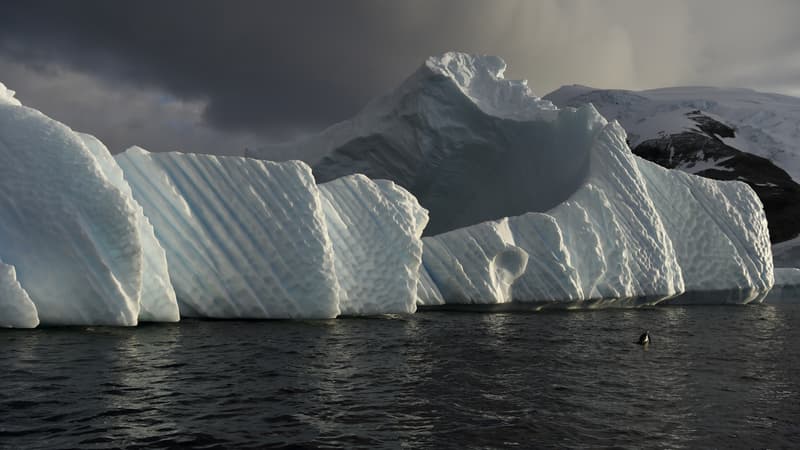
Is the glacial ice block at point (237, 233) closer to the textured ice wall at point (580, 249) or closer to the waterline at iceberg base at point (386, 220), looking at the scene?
the waterline at iceberg base at point (386, 220)

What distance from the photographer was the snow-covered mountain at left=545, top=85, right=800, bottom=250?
64.7 meters

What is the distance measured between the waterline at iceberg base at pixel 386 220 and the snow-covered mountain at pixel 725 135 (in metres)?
41.5

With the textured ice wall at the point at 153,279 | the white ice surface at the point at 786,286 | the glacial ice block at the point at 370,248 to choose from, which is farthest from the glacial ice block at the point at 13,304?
the white ice surface at the point at 786,286

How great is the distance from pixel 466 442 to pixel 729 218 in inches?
809

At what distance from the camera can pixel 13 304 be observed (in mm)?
9812

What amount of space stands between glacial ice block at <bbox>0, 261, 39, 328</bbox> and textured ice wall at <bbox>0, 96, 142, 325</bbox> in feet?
1.21

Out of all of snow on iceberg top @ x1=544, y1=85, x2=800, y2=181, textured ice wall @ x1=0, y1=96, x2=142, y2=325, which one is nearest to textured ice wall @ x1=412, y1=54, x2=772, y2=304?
textured ice wall @ x1=0, y1=96, x2=142, y2=325

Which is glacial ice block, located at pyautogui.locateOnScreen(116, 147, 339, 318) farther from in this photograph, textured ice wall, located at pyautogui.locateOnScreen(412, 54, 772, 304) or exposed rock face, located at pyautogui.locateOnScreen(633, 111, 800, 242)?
exposed rock face, located at pyautogui.locateOnScreen(633, 111, 800, 242)

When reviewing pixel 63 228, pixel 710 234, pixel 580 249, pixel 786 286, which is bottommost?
pixel 786 286

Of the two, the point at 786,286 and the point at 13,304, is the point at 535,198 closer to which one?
the point at 786,286

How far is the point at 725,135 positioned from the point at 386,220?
7167 cm

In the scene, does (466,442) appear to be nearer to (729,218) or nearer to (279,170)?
(279,170)

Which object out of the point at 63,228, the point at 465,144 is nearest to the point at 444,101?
the point at 465,144

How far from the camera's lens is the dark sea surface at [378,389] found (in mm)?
5719
